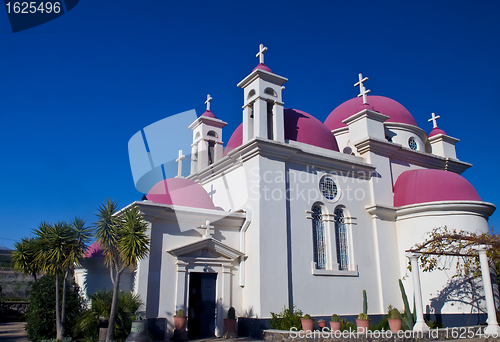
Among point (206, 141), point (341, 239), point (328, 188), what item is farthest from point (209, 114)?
point (341, 239)

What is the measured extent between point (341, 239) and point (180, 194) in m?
6.50

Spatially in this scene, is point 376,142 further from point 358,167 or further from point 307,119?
point 307,119

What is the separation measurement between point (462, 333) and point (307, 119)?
963 centimetres

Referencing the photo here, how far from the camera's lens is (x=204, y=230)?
14.2 metres

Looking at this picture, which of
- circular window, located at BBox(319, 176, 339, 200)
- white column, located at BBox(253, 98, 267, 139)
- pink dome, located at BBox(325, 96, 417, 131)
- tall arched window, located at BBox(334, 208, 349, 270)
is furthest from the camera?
pink dome, located at BBox(325, 96, 417, 131)

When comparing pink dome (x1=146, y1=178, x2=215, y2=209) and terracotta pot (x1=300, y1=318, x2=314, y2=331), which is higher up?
pink dome (x1=146, y1=178, x2=215, y2=209)

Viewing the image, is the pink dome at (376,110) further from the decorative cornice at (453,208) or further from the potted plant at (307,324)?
the potted plant at (307,324)

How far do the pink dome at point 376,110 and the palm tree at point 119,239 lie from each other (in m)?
12.9

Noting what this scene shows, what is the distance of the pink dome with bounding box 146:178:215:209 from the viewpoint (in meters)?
15.4

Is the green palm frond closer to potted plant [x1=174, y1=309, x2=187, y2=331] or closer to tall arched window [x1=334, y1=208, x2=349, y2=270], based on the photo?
potted plant [x1=174, y1=309, x2=187, y2=331]

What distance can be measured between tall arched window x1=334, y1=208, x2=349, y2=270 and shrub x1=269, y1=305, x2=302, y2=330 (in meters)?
3.29

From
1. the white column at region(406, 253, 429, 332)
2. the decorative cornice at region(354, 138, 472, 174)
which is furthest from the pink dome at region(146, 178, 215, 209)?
the white column at region(406, 253, 429, 332)

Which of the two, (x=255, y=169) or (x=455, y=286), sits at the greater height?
(x=255, y=169)

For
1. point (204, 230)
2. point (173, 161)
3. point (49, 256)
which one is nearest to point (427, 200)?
point (204, 230)
